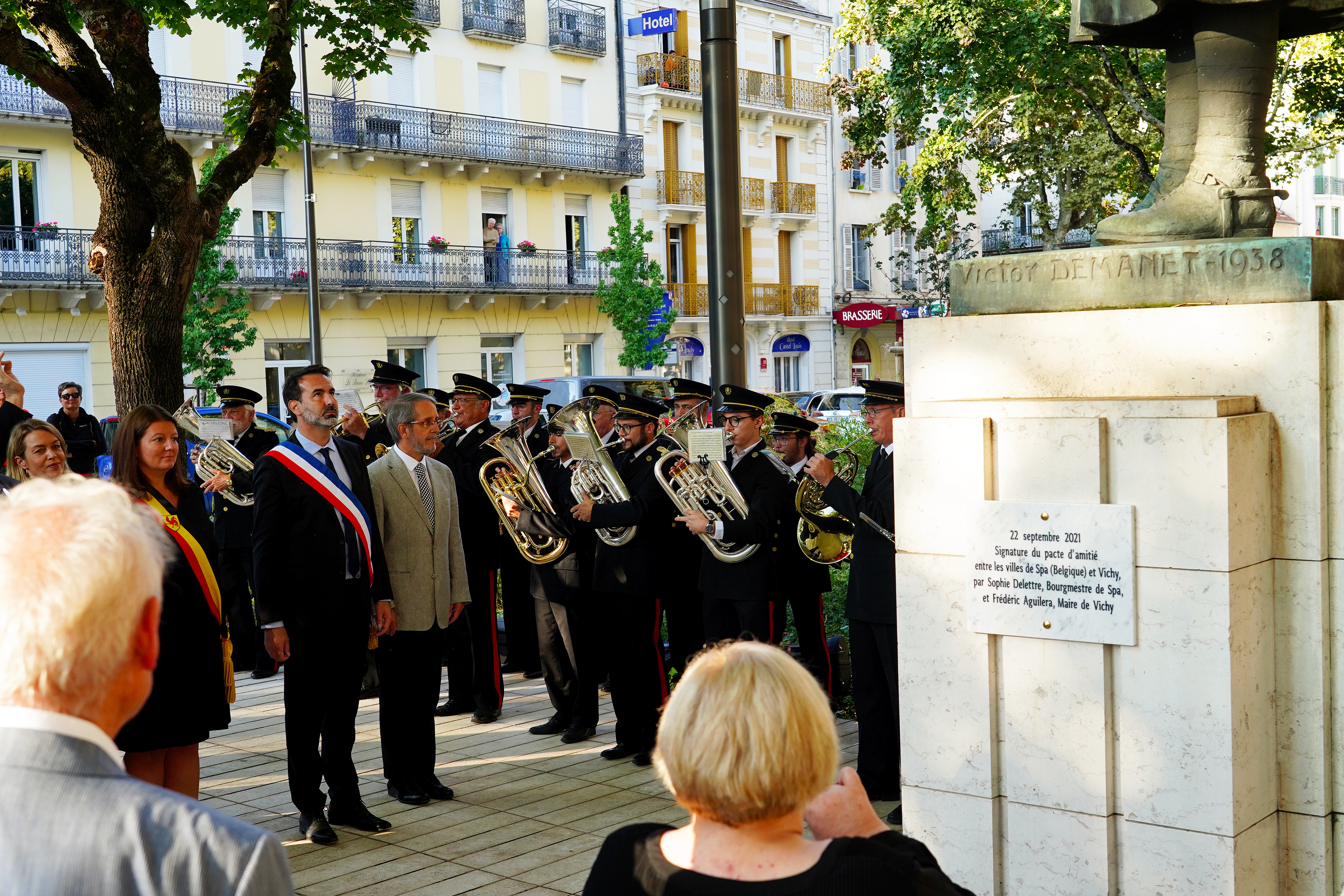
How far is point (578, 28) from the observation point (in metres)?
38.7

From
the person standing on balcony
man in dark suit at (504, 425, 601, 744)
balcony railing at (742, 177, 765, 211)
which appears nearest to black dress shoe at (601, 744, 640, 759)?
man in dark suit at (504, 425, 601, 744)

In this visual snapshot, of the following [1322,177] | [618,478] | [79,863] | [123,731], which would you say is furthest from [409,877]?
[1322,177]

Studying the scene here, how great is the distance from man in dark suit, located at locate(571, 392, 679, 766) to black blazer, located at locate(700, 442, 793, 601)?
332mm

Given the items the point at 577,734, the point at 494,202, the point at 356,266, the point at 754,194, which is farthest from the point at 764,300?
the point at 577,734

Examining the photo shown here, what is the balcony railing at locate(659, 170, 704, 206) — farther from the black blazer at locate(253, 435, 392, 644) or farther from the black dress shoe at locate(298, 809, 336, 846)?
the black dress shoe at locate(298, 809, 336, 846)

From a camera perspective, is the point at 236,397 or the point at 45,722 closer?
the point at 45,722

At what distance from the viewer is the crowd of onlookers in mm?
1794

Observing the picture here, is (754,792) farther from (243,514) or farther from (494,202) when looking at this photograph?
(494,202)

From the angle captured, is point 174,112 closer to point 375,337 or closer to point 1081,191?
point 375,337

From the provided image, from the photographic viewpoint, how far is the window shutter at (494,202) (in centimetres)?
3756

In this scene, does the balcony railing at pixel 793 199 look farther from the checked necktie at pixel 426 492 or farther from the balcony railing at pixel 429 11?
the checked necktie at pixel 426 492

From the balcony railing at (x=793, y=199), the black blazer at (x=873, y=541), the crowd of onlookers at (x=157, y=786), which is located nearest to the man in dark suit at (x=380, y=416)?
the black blazer at (x=873, y=541)

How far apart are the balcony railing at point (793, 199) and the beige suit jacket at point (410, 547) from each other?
38636 mm

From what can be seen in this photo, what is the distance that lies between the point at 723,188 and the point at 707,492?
1702mm
